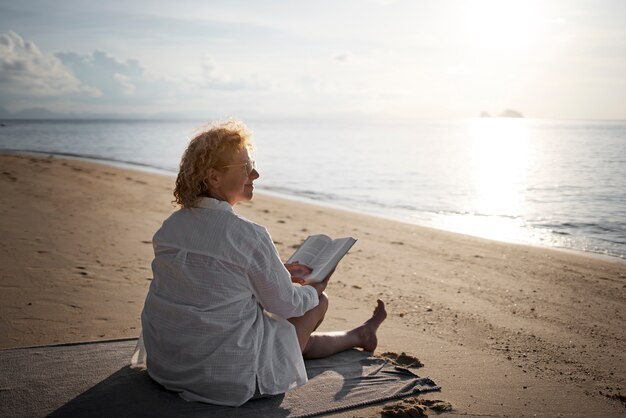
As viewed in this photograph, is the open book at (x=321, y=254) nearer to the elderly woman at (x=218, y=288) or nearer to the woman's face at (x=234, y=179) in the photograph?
the elderly woman at (x=218, y=288)

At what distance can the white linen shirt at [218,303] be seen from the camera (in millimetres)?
2766

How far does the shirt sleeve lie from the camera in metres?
2.77

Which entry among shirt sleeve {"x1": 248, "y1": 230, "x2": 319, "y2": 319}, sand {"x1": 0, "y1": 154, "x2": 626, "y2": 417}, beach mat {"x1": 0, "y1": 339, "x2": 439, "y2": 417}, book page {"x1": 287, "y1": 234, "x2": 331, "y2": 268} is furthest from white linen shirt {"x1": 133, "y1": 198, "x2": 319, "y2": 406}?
sand {"x1": 0, "y1": 154, "x2": 626, "y2": 417}

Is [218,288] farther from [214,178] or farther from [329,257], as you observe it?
[329,257]

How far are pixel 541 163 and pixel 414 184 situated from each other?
40.9ft

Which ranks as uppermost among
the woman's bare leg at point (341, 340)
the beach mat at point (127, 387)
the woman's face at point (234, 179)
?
the woman's face at point (234, 179)

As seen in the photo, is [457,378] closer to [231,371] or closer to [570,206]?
[231,371]

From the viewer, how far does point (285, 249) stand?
7.67m

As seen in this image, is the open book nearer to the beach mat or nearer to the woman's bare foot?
the beach mat

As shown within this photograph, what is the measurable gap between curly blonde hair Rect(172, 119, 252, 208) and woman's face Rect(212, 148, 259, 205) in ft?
0.11

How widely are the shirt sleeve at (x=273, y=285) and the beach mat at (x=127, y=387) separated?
604 mm

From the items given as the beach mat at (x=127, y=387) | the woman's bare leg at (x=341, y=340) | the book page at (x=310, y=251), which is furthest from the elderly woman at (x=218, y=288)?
the woman's bare leg at (x=341, y=340)

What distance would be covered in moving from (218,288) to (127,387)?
106 cm

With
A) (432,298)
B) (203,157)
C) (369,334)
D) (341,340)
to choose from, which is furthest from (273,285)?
(432,298)
